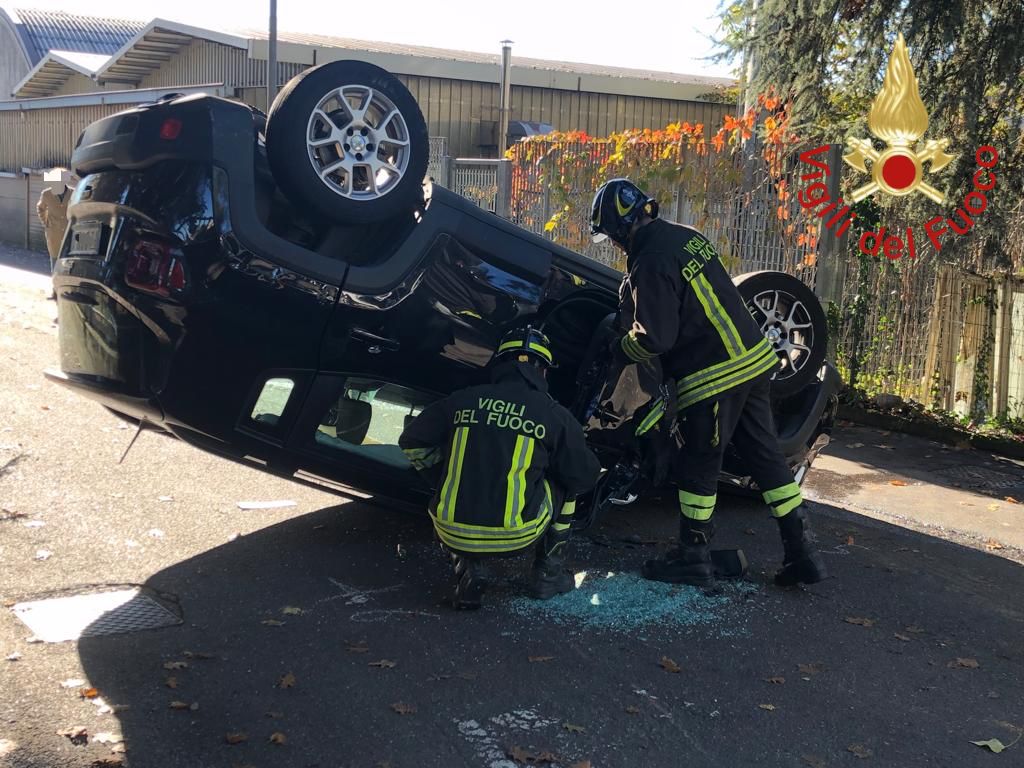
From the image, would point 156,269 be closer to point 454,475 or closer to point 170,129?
point 170,129

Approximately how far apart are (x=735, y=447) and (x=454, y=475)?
164 cm

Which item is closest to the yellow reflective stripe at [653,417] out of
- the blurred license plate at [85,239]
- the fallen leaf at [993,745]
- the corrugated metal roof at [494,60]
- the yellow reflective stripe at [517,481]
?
the yellow reflective stripe at [517,481]

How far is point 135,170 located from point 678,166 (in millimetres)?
6887

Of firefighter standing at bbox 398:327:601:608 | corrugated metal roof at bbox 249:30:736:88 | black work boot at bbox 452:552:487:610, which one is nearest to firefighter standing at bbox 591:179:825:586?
firefighter standing at bbox 398:327:601:608

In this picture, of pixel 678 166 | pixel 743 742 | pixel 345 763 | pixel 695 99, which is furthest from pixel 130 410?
pixel 695 99

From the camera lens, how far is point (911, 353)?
32.2 feet

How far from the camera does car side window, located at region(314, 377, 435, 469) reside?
16.8ft

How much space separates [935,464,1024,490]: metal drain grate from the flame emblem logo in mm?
2308

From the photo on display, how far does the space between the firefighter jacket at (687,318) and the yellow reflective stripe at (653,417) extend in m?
0.11

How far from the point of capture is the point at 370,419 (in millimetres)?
5246

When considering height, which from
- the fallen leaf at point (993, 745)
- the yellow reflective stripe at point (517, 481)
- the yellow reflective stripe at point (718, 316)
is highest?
the yellow reflective stripe at point (718, 316)

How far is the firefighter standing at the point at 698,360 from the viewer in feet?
17.2

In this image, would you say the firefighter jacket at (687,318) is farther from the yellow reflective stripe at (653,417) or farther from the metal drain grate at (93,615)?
the metal drain grate at (93,615)

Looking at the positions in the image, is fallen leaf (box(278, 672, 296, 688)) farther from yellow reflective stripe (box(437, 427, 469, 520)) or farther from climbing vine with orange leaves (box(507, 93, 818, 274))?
climbing vine with orange leaves (box(507, 93, 818, 274))
